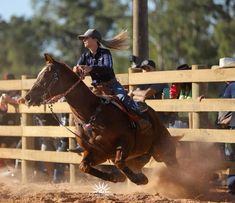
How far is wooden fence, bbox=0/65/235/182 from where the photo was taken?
35.8 feet

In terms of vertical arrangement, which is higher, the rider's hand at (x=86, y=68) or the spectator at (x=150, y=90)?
the rider's hand at (x=86, y=68)

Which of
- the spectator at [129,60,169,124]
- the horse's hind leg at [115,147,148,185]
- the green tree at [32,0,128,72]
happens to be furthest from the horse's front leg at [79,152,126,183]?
the green tree at [32,0,128,72]

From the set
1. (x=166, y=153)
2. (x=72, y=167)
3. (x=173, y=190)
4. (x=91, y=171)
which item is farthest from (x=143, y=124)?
(x=72, y=167)

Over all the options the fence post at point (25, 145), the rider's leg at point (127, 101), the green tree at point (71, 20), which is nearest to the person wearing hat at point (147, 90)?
the rider's leg at point (127, 101)

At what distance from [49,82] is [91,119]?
805 mm

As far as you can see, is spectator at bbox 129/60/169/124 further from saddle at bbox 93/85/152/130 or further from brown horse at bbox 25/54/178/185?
brown horse at bbox 25/54/178/185

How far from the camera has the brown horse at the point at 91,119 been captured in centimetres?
993

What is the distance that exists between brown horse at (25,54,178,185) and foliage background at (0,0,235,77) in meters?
20.3

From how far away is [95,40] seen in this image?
34.1ft

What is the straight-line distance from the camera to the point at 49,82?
32.6ft

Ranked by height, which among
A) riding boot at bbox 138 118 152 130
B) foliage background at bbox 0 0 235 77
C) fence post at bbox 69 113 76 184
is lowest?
fence post at bbox 69 113 76 184

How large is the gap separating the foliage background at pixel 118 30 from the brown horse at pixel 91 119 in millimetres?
20336

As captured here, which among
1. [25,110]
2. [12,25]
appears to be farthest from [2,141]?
[12,25]

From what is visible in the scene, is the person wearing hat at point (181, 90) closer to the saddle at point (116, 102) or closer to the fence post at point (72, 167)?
the saddle at point (116, 102)
